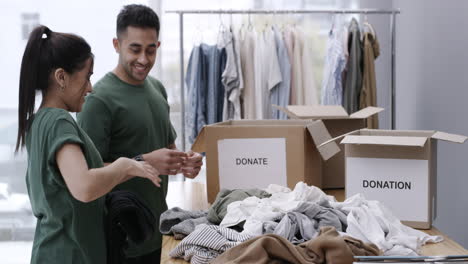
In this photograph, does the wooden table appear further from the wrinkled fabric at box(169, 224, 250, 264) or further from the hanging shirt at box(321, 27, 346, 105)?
the hanging shirt at box(321, 27, 346, 105)

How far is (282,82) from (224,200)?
2.12 metres

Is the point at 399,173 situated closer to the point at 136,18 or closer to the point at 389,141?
the point at 389,141

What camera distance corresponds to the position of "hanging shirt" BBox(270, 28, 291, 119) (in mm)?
3748

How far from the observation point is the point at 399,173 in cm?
178

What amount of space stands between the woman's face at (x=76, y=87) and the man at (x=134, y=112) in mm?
384

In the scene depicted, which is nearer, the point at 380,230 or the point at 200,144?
the point at 380,230

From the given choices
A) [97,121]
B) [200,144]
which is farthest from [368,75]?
[97,121]

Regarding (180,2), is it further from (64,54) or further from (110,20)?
(64,54)

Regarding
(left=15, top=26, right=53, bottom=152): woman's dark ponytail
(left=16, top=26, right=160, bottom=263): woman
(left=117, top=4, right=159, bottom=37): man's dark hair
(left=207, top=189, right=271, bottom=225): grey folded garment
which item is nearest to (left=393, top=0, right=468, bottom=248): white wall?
(left=207, top=189, right=271, bottom=225): grey folded garment

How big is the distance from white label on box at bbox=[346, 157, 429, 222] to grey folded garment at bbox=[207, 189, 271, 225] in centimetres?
32

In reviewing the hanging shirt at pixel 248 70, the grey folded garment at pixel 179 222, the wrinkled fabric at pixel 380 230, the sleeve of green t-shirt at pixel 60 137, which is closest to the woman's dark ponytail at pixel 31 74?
the sleeve of green t-shirt at pixel 60 137

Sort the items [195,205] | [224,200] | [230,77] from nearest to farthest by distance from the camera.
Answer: [224,200], [195,205], [230,77]

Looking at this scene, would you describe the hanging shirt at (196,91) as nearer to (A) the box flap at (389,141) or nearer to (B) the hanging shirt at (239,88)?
(B) the hanging shirt at (239,88)

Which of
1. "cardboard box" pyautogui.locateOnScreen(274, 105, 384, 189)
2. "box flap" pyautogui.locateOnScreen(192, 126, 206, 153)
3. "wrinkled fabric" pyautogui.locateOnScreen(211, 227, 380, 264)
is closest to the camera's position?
"wrinkled fabric" pyautogui.locateOnScreen(211, 227, 380, 264)
